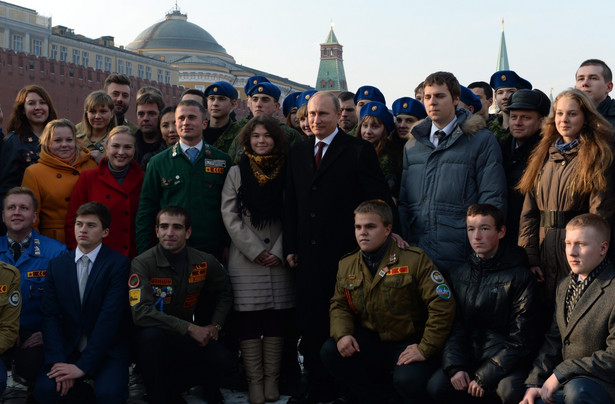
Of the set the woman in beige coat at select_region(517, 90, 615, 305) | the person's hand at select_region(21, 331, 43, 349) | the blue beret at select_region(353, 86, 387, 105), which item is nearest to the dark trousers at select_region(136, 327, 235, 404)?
the person's hand at select_region(21, 331, 43, 349)

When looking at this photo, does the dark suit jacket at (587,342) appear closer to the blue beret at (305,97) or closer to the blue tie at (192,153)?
the blue tie at (192,153)

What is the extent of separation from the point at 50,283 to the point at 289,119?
298 cm

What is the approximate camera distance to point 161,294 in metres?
4.86

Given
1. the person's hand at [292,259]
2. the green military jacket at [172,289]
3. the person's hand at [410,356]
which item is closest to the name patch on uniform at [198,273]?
Result: the green military jacket at [172,289]

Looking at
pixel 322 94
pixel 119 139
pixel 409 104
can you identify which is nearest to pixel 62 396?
pixel 119 139

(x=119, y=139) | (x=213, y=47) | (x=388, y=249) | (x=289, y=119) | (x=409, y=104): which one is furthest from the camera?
(x=213, y=47)

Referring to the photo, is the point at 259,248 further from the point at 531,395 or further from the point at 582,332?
the point at 582,332

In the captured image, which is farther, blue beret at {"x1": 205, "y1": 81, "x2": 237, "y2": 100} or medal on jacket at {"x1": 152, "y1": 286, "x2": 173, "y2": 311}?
blue beret at {"x1": 205, "y1": 81, "x2": 237, "y2": 100}

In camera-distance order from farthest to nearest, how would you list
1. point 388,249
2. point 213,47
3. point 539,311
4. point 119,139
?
point 213,47 → point 119,139 → point 388,249 → point 539,311

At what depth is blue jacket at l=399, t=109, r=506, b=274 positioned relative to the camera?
4.76 metres

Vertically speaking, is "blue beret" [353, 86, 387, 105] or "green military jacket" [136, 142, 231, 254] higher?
"blue beret" [353, 86, 387, 105]

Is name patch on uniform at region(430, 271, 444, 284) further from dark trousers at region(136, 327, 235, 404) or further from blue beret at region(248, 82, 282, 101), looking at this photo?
blue beret at region(248, 82, 282, 101)

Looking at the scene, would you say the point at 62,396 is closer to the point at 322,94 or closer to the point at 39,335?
the point at 39,335

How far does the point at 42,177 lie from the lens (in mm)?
5566
